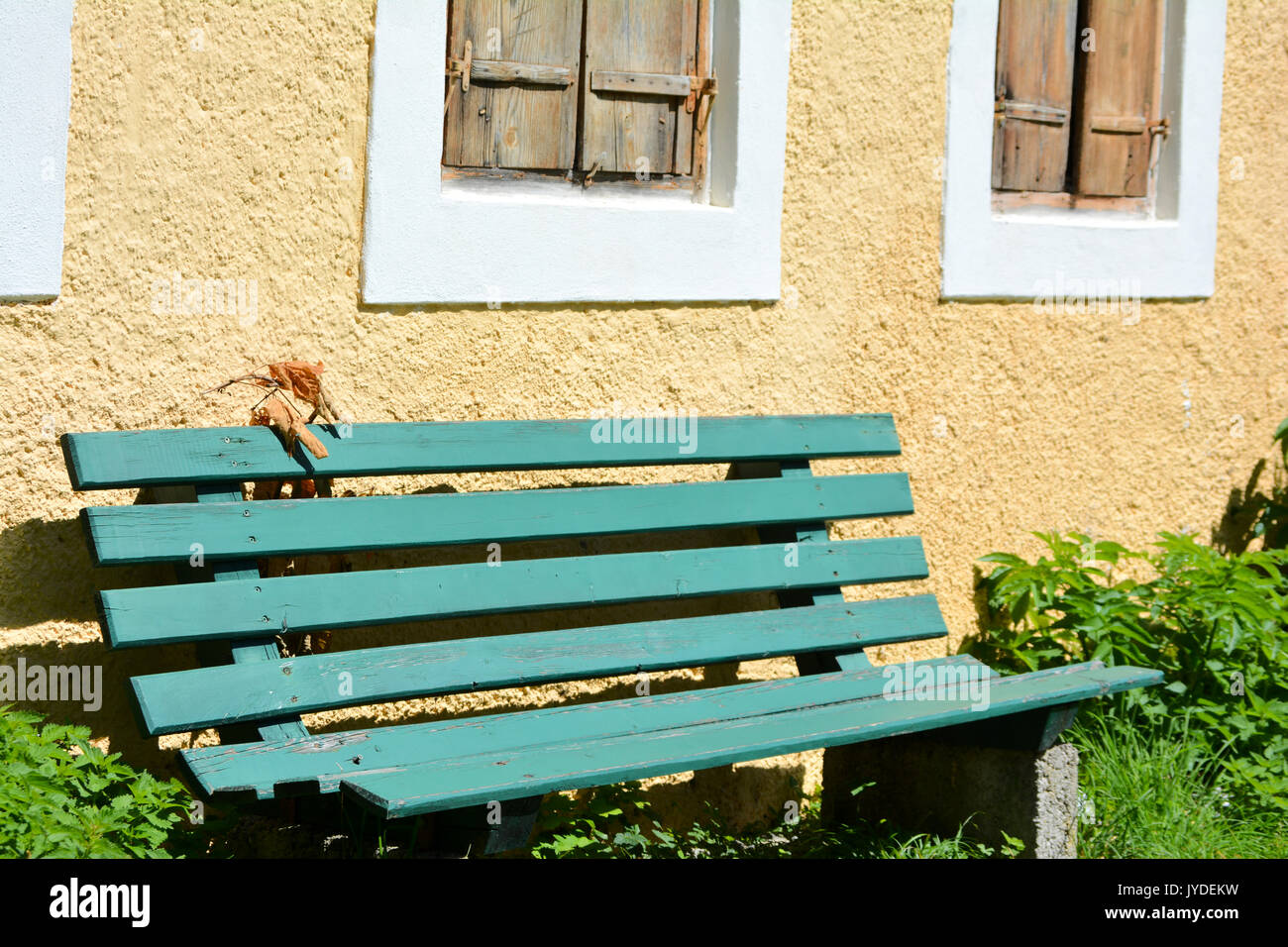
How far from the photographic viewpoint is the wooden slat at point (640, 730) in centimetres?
237

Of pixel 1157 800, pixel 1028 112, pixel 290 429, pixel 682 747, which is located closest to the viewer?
pixel 682 747

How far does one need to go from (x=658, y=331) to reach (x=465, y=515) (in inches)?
32.0

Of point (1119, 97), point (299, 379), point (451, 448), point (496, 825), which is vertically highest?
point (1119, 97)

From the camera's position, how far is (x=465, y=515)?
9.47ft

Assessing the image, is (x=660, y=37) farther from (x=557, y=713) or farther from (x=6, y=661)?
(x=6, y=661)

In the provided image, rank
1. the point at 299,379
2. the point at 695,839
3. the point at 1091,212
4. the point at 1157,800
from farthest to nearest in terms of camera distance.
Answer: the point at 1091,212 < the point at 1157,800 < the point at 695,839 < the point at 299,379

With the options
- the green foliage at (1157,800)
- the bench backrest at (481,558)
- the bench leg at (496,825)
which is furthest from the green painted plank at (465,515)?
the green foliage at (1157,800)

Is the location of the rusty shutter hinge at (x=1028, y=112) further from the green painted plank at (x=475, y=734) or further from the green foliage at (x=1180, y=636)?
the green painted plank at (x=475, y=734)

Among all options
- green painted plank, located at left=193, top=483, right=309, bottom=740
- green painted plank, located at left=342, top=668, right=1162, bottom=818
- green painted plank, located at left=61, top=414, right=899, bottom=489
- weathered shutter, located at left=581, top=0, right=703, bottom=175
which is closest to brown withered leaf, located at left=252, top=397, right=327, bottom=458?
green painted plank, located at left=61, top=414, right=899, bottom=489

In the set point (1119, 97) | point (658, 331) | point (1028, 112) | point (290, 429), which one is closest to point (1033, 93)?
point (1028, 112)

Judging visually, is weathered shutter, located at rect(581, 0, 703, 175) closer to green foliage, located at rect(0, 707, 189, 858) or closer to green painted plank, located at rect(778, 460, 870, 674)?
green painted plank, located at rect(778, 460, 870, 674)

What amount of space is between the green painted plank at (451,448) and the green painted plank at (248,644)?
1.5 inches

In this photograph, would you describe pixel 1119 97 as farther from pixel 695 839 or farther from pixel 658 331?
pixel 695 839
